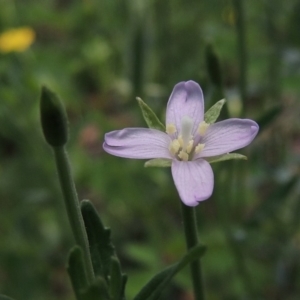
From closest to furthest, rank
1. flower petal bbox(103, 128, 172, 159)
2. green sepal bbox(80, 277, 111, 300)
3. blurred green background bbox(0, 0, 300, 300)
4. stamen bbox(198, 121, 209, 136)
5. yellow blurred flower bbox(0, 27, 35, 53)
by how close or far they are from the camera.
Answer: green sepal bbox(80, 277, 111, 300) → flower petal bbox(103, 128, 172, 159) → stamen bbox(198, 121, 209, 136) → blurred green background bbox(0, 0, 300, 300) → yellow blurred flower bbox(0, 27, 35, 53)

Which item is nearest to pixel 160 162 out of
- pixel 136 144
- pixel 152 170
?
pixel 136 144

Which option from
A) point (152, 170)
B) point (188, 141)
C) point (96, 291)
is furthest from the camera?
point (152, 170)

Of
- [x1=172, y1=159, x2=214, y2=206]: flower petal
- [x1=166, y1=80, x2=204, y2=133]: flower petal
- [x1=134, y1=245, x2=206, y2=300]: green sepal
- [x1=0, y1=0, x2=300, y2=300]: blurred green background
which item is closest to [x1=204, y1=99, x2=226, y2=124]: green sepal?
[x1=166, y1=80, x2=204, y2=133]: flower petal

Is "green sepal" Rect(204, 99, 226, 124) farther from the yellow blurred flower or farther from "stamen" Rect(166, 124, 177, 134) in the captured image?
the yellow blurred flower

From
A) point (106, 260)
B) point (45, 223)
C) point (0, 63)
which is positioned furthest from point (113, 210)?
point (106, 260)

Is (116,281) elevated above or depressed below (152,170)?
above

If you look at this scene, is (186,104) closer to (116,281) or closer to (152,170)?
(116,281)

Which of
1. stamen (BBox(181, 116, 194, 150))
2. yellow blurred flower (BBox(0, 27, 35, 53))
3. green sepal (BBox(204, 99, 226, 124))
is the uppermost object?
green sepal (BBox(204, 99, 226, 124))
